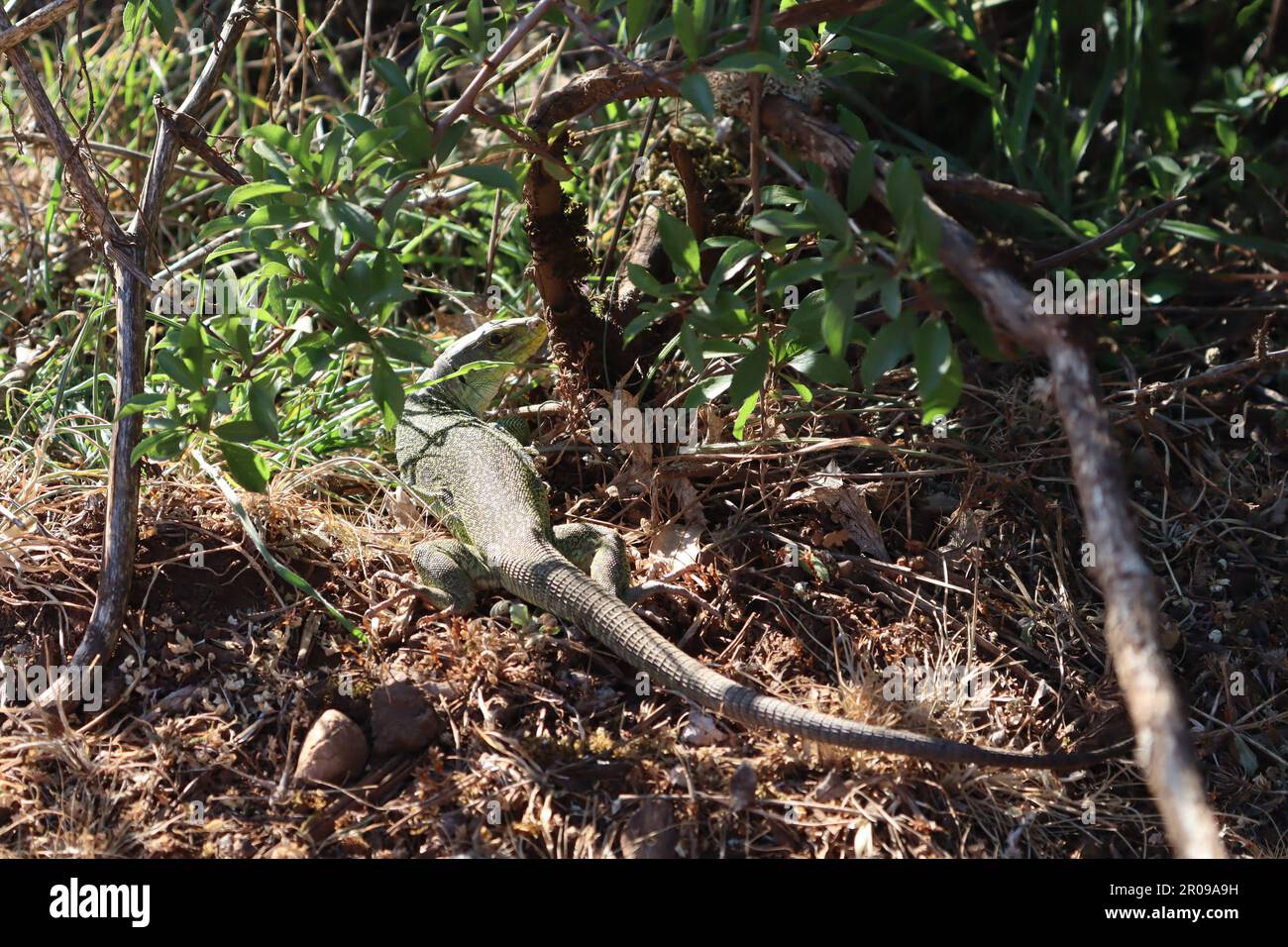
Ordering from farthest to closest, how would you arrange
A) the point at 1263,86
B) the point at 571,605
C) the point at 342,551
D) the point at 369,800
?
the point at 1263,86 → the point at 342,551 → the point at 571,605 → the point at 369,800

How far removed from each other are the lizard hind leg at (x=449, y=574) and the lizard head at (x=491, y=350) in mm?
887

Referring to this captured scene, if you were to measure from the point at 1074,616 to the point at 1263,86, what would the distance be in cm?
297

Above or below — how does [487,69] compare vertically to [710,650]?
above

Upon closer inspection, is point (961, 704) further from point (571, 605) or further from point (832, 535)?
point (571, 605)

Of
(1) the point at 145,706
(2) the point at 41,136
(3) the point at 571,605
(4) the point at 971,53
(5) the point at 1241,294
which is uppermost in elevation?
(4) the point at 971,53

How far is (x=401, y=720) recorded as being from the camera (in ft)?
9.68

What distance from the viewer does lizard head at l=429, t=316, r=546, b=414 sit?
4.21 m

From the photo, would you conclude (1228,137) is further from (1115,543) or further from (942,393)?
(1115,543)

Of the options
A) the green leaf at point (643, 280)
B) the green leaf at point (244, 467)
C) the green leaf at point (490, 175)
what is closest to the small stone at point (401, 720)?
the green leaf at point (244, 467)

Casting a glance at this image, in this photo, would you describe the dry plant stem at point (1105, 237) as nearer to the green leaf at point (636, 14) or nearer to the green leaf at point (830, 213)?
the green leaf at point (830, 213)

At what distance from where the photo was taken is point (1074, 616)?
3.42m

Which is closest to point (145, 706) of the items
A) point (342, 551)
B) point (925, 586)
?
point (342, 551)

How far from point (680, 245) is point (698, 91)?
41 centimetres

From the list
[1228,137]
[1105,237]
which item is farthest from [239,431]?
[1228,137]
